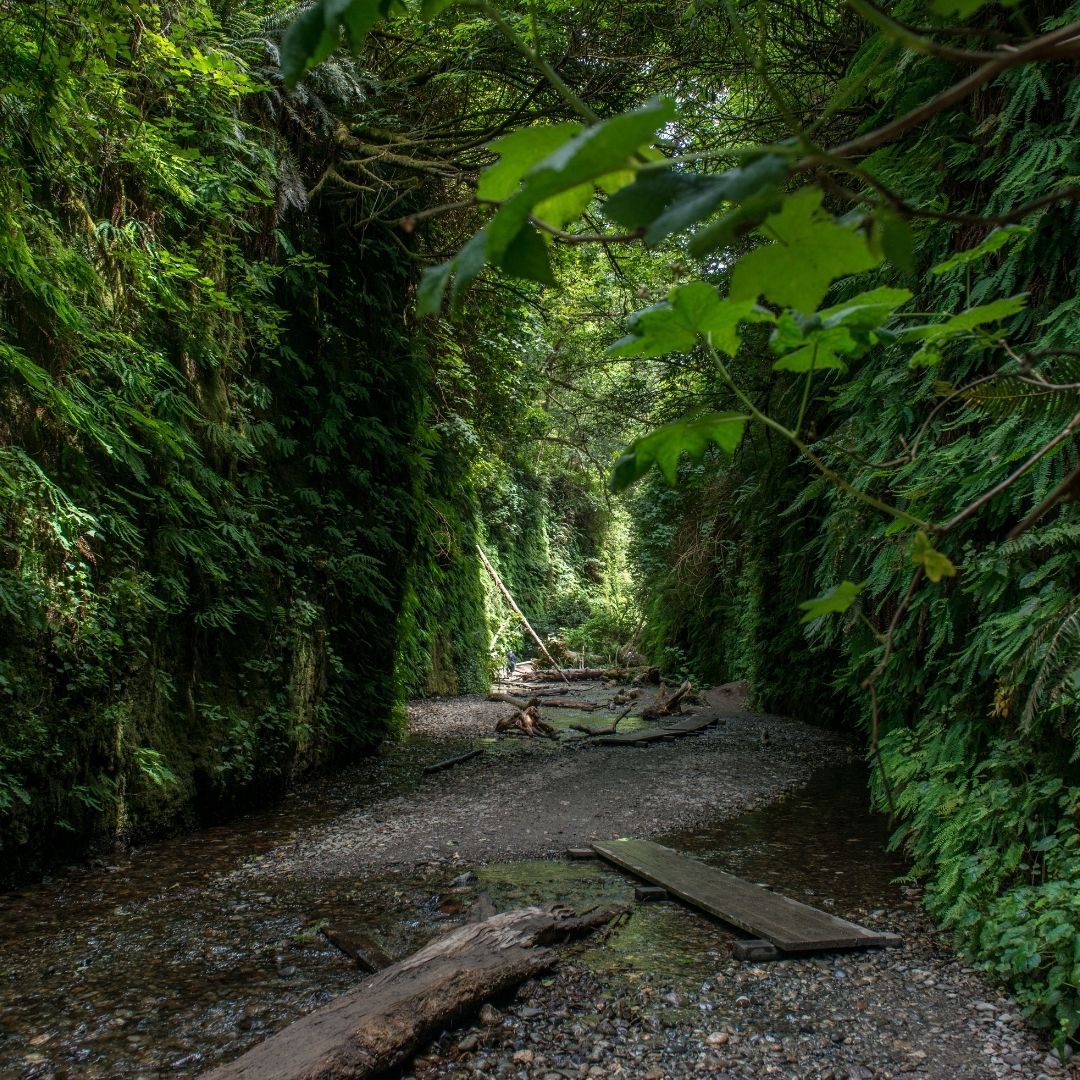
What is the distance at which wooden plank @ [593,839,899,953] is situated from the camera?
3.40 meters

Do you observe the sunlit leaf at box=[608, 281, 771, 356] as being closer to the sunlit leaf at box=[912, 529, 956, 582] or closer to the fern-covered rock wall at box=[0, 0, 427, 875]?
the sunlit leaf at box=[912, 529, 956, 582]

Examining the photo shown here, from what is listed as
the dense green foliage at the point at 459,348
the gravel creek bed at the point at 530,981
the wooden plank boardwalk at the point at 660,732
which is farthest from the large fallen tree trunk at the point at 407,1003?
the wooden plank boardwalk at the point at 660,732

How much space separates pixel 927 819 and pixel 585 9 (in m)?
6.29

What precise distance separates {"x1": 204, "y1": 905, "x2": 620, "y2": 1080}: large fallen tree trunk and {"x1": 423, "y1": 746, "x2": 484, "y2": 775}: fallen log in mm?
3890

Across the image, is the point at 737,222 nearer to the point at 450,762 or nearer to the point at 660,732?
the point at 450,762

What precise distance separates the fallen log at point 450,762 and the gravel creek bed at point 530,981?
978 millimetres

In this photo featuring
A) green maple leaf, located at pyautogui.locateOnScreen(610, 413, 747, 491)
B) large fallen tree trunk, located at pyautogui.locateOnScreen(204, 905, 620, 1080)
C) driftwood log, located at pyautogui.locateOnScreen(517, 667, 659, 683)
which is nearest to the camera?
green maple leaf, located at pyautogui.locateOnScreen(610, 413, 747, 491)

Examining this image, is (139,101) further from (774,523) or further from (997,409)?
(774,523)

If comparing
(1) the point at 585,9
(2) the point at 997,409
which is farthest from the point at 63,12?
(2) the point at 997,409

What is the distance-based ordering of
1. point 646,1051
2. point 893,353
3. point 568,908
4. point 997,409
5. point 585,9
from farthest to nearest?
point 585,9 < point 893,353 < point 568,908 < point 646,1051 < point 997,409

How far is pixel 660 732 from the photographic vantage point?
9.52 meters

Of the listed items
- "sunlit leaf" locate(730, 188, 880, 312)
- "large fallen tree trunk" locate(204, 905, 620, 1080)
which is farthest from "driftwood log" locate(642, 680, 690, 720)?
"sunlit leaf" locate(730, 188, 880, 312)

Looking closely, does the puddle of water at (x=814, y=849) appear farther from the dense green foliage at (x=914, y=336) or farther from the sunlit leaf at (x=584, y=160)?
the sunlit leaf at (x=584, y=160)

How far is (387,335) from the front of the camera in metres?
8.10
